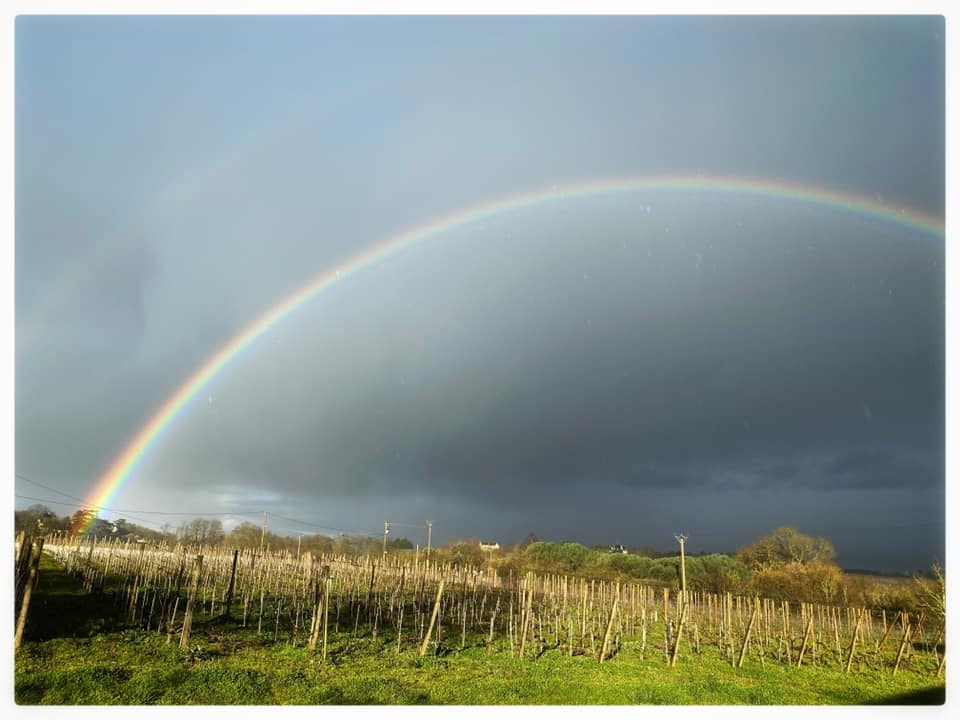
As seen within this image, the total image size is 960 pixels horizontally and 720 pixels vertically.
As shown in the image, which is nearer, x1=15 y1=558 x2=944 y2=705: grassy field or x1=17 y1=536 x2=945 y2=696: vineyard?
x1=15 y1=558 x2=944 y2=705: grassy field

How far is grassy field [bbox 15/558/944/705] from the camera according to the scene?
936cm

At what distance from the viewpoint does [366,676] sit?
10.1 m

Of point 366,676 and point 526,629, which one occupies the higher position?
point 526,629

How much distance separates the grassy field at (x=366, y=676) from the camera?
368 inches

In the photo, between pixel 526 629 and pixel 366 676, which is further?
pixel 526 629

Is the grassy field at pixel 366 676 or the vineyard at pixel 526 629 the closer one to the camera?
the grassy field at pixel 366 676
